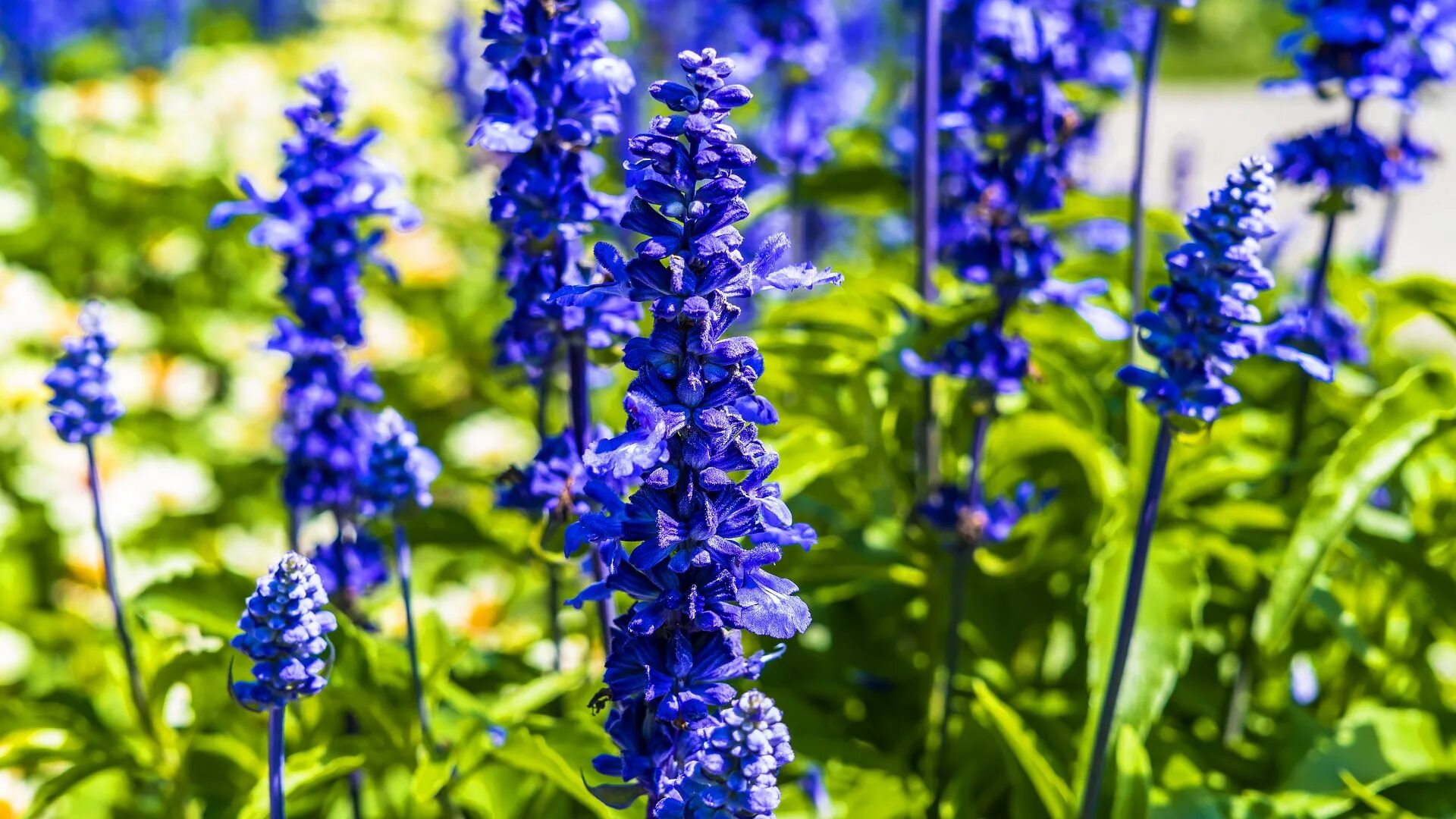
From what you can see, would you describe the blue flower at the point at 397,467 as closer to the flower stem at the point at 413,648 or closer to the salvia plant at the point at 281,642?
the flower stem at the point at 413,648

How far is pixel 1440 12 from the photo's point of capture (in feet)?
9.20

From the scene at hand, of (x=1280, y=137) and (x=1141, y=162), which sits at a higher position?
(x=1141, y=162)

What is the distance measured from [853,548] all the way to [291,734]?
1223mm

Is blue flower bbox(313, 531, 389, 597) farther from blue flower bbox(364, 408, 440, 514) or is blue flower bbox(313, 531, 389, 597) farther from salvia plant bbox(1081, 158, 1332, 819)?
salvia plant bbox(1081, 158, 1332, 819)

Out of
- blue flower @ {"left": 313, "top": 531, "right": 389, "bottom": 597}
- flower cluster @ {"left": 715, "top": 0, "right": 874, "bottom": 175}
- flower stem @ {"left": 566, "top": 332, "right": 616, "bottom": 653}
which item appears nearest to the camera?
flower stem @ {"left": 566, "top": 332, "right": 616, "bottom": 653}

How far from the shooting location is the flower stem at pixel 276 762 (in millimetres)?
1689

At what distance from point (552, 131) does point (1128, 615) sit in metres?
1.21

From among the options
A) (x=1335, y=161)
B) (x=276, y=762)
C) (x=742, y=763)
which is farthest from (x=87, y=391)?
(x=1335, y=161)

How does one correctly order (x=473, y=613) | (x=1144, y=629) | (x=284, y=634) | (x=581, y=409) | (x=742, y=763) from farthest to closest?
(x=473, y=613), (x=1144, y=629), (x=581, y=409), (x=284, y=634), (x=742, y=763)

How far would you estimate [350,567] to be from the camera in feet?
8.23

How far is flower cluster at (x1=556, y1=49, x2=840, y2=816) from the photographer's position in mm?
1338

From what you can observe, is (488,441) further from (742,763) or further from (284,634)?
(742,763)

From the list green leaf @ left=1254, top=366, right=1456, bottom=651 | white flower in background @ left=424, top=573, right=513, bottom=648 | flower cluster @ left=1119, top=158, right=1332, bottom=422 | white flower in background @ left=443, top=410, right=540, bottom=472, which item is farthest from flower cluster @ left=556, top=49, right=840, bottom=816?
white flower in background @ left=443, top=410, right=540, bottom=472

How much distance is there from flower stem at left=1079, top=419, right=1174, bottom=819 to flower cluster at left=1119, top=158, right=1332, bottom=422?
0.23ft
